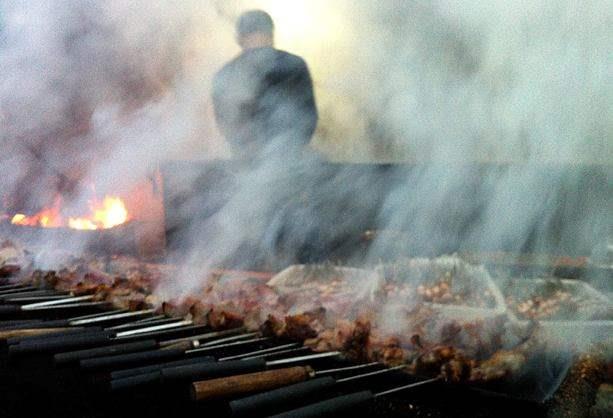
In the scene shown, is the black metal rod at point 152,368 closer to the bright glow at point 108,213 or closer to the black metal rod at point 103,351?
the black metal rod at point 103,351

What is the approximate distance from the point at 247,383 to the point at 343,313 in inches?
41.6

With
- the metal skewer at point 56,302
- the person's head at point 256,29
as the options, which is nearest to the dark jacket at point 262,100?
the person's head at point 256,29

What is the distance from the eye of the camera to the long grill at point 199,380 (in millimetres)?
1665

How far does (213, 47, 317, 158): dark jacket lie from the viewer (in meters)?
6.18

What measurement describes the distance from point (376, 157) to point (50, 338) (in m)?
5.57

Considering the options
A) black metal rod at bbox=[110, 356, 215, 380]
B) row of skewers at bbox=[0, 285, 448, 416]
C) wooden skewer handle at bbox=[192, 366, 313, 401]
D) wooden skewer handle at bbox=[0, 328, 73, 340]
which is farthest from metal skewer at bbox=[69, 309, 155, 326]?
wooden skewer handle at bbox=[192, 366, 313, 401]

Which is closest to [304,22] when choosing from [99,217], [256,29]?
[256,29]

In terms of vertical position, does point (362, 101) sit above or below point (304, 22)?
below

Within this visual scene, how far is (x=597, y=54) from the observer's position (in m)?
4.16

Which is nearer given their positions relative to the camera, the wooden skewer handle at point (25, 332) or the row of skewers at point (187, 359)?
the row of skewers at point (187, 359)

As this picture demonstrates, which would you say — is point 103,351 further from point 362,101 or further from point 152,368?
point 362,101

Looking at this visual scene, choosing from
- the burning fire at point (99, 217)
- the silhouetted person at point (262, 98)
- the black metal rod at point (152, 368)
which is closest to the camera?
the black metal rod at point (152, 368)

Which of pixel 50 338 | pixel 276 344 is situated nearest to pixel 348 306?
pixel 276 344

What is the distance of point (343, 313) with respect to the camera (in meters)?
2.76
